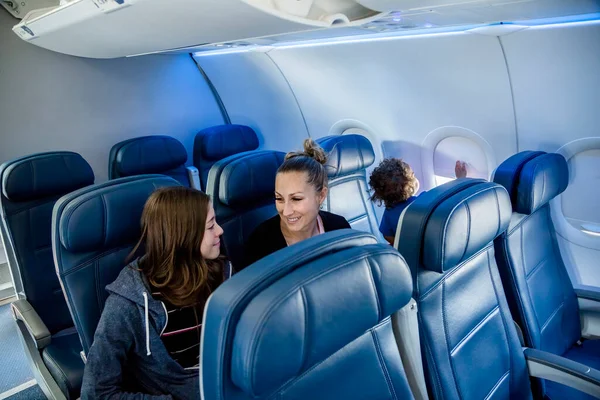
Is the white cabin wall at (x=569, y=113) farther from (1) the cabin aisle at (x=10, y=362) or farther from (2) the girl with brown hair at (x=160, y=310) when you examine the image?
(1) the cabin aisle at (x=10, y=362)

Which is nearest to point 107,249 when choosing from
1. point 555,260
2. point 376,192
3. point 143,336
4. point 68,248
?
point 68,248

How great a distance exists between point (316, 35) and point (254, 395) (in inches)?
89.2

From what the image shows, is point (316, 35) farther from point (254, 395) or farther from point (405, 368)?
point (254, 395)

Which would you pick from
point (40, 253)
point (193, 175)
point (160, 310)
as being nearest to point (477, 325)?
point (160, 310)

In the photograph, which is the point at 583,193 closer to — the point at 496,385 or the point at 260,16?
the point at 496,385

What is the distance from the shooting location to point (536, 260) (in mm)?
2162

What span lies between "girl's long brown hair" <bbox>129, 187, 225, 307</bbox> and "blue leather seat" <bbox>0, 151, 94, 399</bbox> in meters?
0.99

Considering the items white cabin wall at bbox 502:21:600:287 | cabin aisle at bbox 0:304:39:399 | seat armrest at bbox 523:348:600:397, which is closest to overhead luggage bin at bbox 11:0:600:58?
white cabin wall at bbox 502:21:600:287

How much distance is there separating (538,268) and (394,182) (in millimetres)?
942

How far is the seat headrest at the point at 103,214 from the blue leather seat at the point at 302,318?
1.05 meters

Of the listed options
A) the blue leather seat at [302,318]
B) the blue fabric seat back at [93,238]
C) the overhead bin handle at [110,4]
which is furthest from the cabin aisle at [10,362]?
the blue leather seat at [302,318]

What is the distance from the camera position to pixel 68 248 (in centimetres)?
167

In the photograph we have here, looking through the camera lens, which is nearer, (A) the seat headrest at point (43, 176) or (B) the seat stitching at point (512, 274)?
(B) the seat stitching at point (512, 274)

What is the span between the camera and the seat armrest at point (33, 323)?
214cm
